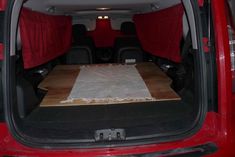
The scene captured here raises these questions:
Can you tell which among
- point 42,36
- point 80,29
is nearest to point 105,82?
point 42,36

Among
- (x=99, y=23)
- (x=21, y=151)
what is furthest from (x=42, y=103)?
(x=99, y=23)

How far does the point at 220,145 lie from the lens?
134cm

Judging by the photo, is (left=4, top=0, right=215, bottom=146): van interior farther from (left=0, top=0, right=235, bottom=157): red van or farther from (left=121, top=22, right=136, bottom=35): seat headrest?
(left=121, top=22, right=136, bottom=35): seat headrest

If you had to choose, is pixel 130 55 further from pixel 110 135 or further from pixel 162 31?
pixel 110 135

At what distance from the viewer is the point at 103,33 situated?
418cm

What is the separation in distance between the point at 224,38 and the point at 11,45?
99cm

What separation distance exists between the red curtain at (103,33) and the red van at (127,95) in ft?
4.86

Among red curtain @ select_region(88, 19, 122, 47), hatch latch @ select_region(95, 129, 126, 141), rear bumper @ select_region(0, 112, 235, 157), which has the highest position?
red curtain @ select_region(88, 19, 122, 47)

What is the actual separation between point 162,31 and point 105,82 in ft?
2.59


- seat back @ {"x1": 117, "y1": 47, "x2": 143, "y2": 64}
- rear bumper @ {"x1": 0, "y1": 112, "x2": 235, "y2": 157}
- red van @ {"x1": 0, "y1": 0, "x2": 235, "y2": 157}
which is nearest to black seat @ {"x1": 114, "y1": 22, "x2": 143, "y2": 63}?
seat back @ {"x1": 117, "y1": 47, "x2": 143, "y2": 64}

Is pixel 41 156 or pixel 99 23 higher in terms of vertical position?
pixel 99 23

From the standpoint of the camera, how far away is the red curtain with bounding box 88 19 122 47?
411 cm

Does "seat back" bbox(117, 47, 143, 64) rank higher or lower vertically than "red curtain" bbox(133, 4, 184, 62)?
lower

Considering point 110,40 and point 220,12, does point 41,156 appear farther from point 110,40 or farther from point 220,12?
point 110,40
